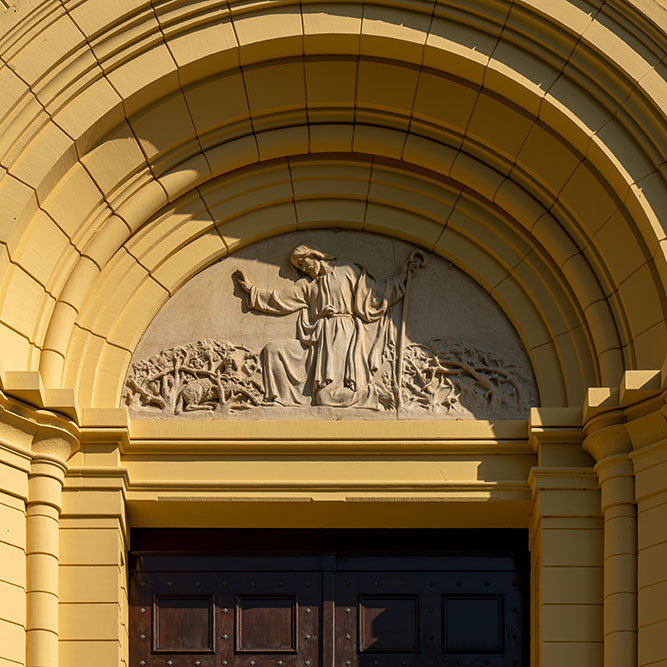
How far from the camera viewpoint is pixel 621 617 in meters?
11.0

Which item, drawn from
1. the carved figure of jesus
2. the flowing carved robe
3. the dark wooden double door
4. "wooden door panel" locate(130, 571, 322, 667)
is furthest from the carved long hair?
"wooden door panel" locate(130, 571, 322, 667)

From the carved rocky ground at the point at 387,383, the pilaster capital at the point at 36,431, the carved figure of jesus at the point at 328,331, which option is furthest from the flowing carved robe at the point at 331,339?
the pilaster capital at the point at 36,431

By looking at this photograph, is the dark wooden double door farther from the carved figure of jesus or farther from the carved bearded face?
the carved bearded face

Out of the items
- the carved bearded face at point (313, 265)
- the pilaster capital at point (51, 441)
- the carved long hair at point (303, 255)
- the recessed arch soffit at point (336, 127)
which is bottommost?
the pilaster capital at point (51, 441)

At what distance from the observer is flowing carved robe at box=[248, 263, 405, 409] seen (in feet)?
39.7

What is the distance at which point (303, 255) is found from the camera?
12414 mm

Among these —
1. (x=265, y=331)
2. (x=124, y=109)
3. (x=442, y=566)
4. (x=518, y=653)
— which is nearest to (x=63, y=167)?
(x=124, y=109)

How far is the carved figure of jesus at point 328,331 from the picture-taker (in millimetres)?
12102

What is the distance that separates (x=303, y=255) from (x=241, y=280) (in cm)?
51

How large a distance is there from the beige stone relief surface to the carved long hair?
0.4 inches

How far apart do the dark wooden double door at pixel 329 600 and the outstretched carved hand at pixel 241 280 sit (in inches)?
72.8

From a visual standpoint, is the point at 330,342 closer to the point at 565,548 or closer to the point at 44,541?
the point at 565,548

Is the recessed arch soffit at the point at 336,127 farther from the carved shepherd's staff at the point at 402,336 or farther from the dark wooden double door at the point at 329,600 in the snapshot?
the dark wooden double door at the point at 329,600

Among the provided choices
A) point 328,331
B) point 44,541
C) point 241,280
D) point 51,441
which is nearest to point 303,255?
point 241,280
